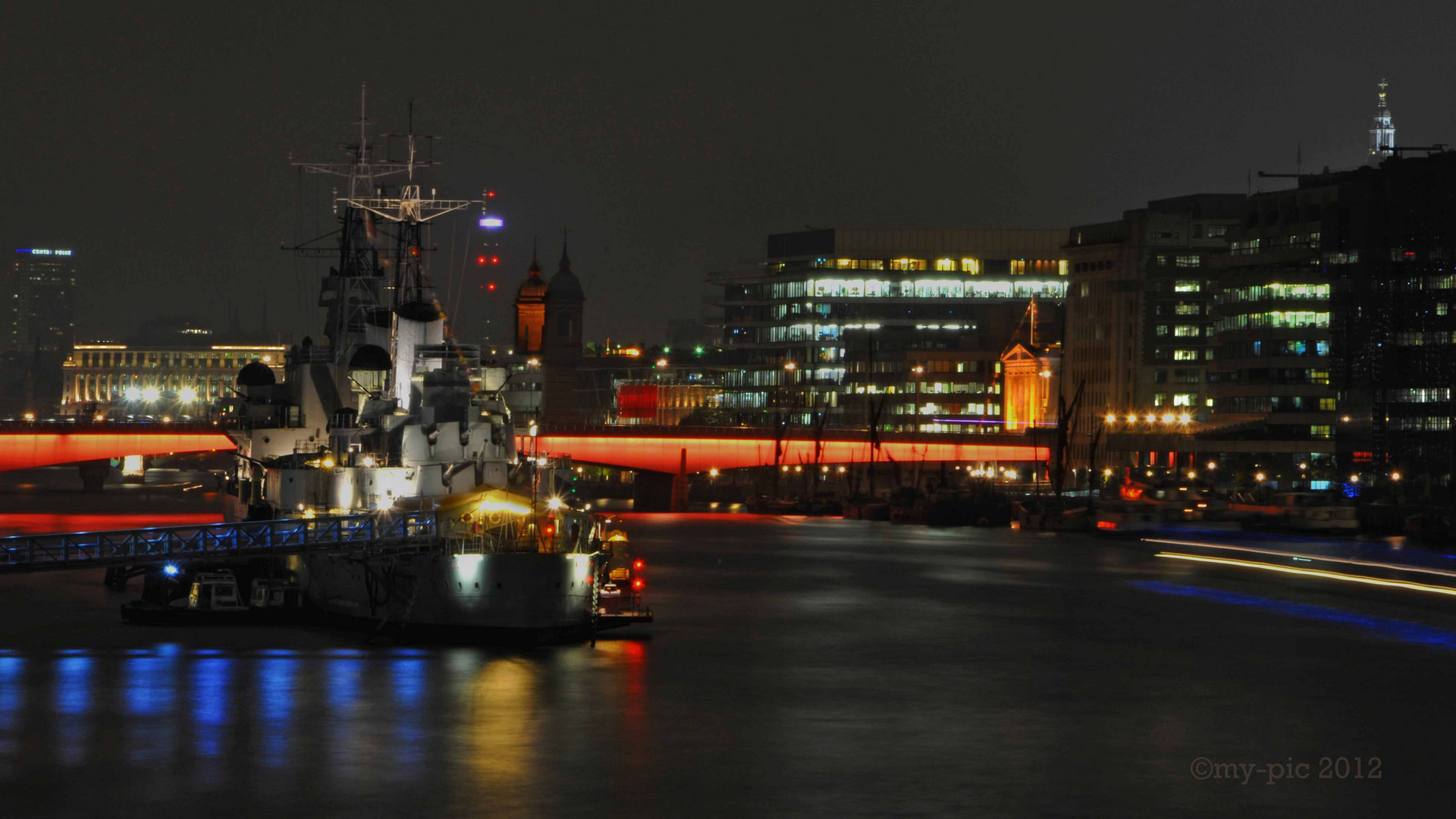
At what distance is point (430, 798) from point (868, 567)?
65080 millimetres

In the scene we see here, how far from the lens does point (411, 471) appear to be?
206 ft

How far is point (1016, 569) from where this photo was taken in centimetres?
9912

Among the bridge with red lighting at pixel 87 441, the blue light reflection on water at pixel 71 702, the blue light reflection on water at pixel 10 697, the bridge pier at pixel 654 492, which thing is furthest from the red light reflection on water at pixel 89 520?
the blue light reflection on water at pixel 71 702

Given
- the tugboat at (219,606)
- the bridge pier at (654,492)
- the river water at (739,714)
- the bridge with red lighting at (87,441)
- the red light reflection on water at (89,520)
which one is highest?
the bridge with red lighting at (87,441)

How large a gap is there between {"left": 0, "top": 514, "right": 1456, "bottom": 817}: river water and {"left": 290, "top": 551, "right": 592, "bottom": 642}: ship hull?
984mm

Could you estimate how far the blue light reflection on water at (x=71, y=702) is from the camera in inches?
1594

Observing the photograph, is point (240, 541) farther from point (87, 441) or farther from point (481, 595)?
point (87, 441)

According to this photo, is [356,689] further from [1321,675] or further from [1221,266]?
[1221,266]

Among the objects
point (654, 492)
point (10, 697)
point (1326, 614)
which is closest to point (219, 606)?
point (10, 697)

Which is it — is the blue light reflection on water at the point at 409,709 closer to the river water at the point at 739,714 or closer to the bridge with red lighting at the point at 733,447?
the river water at the point at 739,714

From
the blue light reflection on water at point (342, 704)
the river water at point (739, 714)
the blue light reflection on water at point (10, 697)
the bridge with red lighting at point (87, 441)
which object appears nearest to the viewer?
the river water at point (739, 714)

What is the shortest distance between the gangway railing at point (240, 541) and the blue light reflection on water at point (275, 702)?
4315 millimetres

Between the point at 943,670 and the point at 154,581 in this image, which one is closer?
the point at 943,670

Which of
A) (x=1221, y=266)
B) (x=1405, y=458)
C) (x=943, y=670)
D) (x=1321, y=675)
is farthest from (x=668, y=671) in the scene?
(x=1221, y=266)
